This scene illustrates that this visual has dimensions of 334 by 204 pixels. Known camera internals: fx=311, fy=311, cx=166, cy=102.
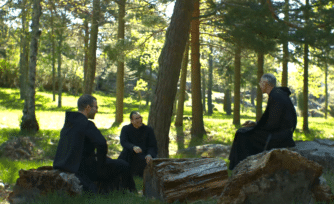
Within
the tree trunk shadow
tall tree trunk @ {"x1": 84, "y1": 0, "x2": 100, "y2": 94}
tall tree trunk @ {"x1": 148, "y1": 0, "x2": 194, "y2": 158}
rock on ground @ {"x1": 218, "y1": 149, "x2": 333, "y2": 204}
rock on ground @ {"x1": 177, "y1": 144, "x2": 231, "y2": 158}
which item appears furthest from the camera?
tall tree trunk @ {"x1": 84, "y1": 0, "x2": 100, "y2": 94}

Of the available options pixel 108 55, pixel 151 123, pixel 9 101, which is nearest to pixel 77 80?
pixel 9 101

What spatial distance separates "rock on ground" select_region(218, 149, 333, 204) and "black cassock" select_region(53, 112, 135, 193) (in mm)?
2024

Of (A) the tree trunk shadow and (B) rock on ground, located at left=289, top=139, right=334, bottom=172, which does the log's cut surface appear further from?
(A) the tree trunk shadow

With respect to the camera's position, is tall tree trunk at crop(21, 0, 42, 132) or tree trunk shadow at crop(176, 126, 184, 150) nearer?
tall tree trunk at crop(21, 0, 42, 132)

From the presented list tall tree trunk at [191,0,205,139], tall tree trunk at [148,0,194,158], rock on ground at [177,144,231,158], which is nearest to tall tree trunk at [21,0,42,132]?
tall tree trunk at [148,0,194,158]

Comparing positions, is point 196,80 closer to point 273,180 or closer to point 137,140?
point 137,140

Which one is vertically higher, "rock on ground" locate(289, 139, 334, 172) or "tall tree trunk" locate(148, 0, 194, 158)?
"tall tree trunk" locate(148, 0, 194, 158)

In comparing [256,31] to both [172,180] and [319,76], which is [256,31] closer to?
[172,180]

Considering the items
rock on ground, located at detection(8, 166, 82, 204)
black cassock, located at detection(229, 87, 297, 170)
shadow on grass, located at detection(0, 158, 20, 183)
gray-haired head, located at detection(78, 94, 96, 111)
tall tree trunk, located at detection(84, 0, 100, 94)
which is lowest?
shadow on grass, located at detection(0, 158, 20, 183)

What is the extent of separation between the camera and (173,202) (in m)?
4.46

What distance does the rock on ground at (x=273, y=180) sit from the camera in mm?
3564

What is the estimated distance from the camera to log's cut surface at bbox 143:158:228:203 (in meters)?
4.50

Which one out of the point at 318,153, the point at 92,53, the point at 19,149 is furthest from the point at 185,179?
the point at 92,53

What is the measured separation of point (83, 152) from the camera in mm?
4777
